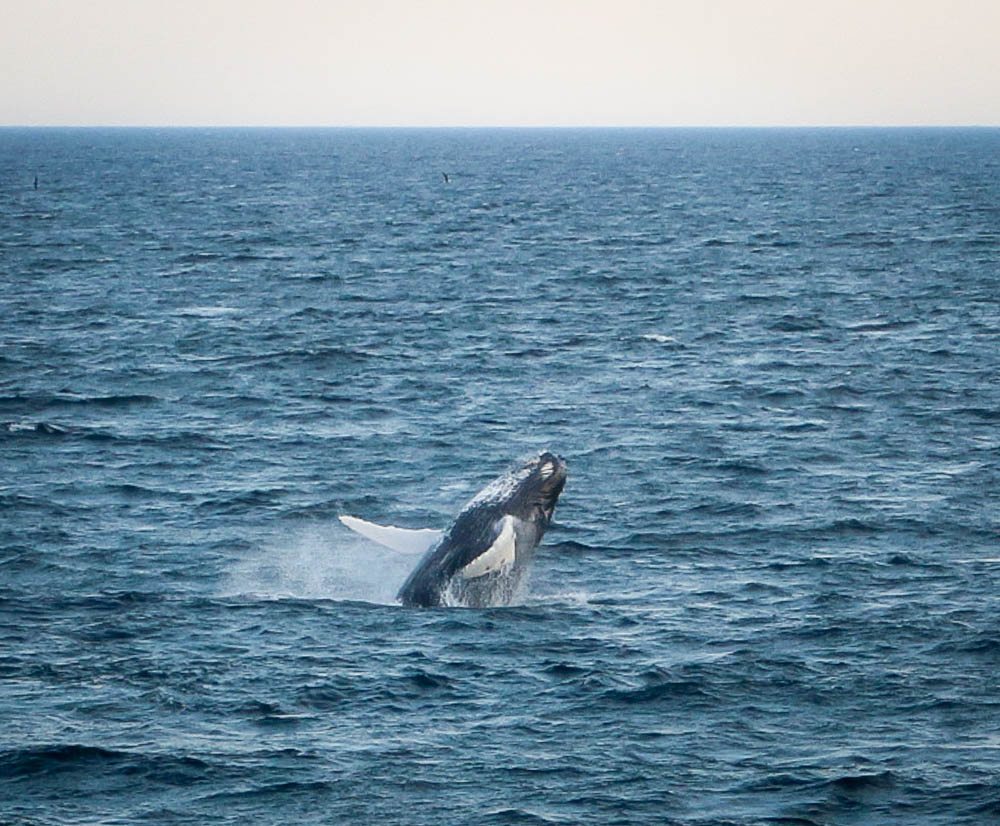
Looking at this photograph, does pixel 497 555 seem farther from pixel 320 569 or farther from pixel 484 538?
pixel 320 569

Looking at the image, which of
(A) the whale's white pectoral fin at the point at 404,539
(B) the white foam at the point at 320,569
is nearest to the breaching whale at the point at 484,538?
(A) the whale's white pectoral fin at the point at 404,539

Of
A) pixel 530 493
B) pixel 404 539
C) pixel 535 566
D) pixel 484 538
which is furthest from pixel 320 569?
pixel 530 493

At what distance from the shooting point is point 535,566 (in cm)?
2869

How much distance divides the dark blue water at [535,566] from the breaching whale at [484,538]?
23.3 inches

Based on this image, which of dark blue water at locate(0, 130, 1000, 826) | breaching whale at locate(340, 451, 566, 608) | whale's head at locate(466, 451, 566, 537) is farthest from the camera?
whale's head at locate(466, 451, 566, 537)

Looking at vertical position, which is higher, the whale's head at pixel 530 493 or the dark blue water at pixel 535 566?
the whale's head at pixel 530 493

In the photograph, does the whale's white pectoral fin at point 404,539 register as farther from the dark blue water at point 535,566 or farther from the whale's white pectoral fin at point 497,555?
the dark blue water at point 535,566

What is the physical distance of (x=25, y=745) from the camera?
66.4 ft

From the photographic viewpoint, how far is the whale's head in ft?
80.6

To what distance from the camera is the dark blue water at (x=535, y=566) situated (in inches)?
772

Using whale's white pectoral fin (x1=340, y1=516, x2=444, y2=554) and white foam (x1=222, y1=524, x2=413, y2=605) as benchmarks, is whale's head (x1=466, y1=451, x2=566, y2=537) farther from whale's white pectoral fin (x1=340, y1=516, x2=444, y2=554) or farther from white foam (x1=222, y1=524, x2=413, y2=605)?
white foam (x1=222, y1=524, x2=413, y2=605)

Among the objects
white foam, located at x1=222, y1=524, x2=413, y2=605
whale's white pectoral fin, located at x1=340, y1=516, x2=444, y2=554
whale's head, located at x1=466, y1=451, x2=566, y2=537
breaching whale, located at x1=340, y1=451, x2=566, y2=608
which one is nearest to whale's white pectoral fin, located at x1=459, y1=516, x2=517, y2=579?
breaching whale, located at x1=340, y1=451, x2=566, y2=608

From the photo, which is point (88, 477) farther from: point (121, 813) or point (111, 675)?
point (121, 813)

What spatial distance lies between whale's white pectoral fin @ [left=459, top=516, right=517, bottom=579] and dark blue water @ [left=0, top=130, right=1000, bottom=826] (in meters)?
1.00
